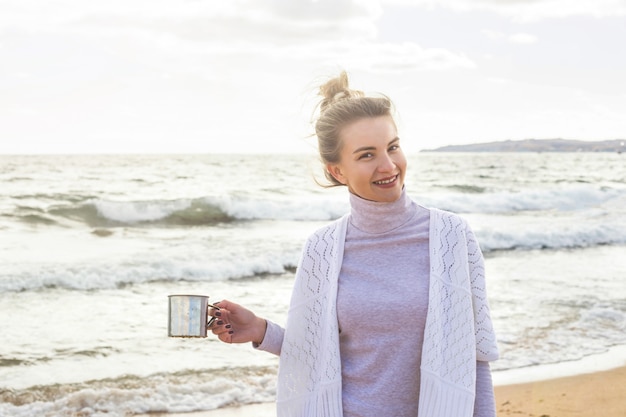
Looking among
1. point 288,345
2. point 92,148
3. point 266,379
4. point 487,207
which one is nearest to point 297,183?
point 487,207

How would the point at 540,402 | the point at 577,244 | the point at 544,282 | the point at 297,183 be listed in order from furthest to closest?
the point at 297,183 → the point at 577,244 → the point at 544,282 → the point at 540,402

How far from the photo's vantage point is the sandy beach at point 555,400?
5.16 meters

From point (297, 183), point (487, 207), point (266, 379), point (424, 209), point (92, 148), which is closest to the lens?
point (424, 209)

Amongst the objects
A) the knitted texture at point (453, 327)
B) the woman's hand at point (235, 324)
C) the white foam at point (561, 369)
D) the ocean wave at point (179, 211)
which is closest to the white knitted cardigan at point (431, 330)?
the knitted texture at point (453, 327)

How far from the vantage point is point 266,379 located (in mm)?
5895

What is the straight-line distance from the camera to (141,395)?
5.53m

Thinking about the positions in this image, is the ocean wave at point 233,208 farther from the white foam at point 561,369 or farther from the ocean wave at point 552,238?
the white foam at point 561,369

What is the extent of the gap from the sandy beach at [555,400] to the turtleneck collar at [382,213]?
10.3 feet

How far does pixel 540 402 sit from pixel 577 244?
35.3ft

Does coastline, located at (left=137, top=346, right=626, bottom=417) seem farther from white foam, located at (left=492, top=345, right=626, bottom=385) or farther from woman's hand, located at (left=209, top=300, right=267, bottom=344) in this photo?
woman's hand, located at (left=209, top=300, right=267, bottom=344)

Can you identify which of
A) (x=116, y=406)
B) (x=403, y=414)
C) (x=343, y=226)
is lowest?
(x=116, y=406)

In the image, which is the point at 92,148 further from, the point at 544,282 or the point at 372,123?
the point at 372,123

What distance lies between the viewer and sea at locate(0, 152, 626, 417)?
582 centimetres

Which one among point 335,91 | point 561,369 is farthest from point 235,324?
point 561,369
